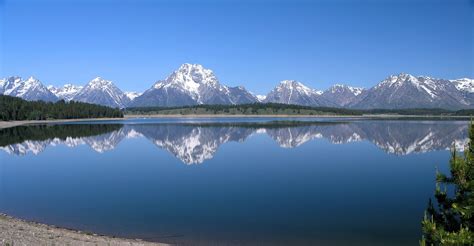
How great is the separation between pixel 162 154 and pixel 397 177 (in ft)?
94.0

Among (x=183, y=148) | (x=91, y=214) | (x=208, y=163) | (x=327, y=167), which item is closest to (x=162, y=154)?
(x=183, y=148)

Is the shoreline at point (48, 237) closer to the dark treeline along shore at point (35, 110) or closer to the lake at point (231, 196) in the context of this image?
the lake at point (231, 196)

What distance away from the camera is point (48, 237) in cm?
1678

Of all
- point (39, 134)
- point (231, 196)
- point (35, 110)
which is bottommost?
point (231, 196)

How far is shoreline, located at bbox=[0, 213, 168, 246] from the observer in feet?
52.2

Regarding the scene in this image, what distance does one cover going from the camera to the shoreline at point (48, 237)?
15906mm

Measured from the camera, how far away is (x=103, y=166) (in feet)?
142

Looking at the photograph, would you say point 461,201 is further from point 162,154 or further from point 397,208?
point 162,154

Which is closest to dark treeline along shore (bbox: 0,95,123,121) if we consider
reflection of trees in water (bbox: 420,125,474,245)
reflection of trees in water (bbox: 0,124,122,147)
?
reflection of trees in water (bbox: 0,124,122,147)

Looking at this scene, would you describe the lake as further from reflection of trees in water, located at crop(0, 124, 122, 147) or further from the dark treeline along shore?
the dark treeline along shore

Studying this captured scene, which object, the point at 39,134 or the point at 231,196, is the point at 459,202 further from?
the point at 39,134

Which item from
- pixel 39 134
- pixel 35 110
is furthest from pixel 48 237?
pixel 35 110

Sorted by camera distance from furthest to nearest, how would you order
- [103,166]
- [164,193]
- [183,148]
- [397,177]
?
[183,148]
[103,166]
[397,177]
[164,193]

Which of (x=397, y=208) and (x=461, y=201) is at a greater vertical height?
(x=461, y=201)
